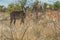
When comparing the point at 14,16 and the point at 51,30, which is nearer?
the point at 51,30

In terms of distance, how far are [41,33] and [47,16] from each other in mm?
1280

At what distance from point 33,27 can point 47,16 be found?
4.42 ft

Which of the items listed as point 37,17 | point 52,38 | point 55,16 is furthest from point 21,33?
point 55,16

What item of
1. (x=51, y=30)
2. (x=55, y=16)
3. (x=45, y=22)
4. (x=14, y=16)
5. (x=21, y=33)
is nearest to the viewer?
A: (x=21, y=33)

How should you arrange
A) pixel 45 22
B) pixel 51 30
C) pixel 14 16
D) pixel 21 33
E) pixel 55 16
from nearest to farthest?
pixel 21 33 < pixel 51 30 < pixel 45 22 < pixel 55 16 < pixel 14 16

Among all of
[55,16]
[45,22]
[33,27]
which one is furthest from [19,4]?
[33,27]

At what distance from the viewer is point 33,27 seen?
632 cm

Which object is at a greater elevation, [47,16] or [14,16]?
[47,16]

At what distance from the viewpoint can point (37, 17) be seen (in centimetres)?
748

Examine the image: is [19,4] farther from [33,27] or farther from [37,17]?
[33,27]

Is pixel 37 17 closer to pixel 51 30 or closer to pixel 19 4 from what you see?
pixel 51 30

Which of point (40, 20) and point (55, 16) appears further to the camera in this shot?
point (55, 16)

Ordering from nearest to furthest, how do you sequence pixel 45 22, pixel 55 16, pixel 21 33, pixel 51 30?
1. pixel 21 33
2. pixel 51 30
3. pixel 45 22
4. pixel 55 16

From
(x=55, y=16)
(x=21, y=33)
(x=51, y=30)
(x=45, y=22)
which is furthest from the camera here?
(x=55, y=16)
